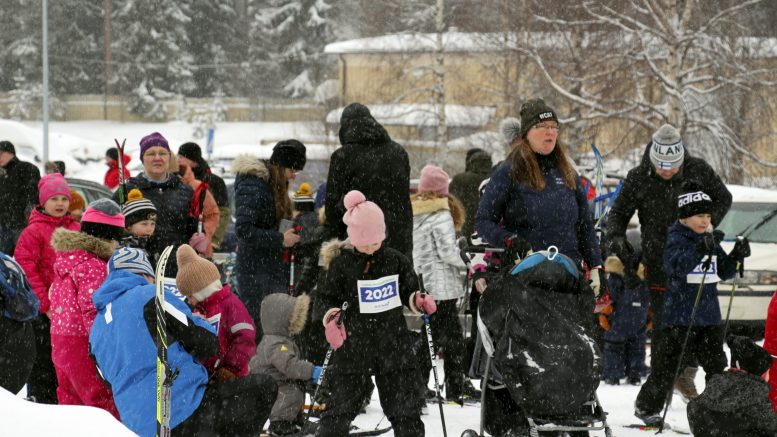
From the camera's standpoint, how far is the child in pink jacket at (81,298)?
5.68 metres

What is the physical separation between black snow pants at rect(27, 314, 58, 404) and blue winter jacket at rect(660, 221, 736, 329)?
14.2ft

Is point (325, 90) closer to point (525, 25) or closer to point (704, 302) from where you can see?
point (525, 25)

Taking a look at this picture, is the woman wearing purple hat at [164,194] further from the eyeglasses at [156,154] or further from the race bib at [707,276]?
the race bib at [707,276]

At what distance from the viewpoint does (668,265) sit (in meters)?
7.21

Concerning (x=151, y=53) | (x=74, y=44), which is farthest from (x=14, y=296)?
(x=74, y=44)

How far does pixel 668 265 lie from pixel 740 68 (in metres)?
13.7

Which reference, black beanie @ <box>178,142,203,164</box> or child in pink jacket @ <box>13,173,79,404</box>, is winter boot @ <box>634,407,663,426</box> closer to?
child in pink jacket @ <box>13,173,79,404</box>

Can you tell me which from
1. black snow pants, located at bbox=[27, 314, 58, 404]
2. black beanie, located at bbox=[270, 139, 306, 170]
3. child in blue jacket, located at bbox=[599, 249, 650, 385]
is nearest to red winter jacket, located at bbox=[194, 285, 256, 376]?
black beanie, located at bbox=[270, 139, 306, 170]

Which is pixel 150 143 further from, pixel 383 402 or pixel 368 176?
pixel 383 402

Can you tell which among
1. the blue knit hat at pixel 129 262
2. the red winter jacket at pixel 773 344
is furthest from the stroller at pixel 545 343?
the blue knit hat at pixel 129 262

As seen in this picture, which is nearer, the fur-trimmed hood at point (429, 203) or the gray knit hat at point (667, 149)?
the gray knit hat at point (667, 149)

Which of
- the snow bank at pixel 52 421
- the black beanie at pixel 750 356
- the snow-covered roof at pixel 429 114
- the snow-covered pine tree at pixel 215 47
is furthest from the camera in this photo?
the snow-covered pine tree at pixel 215 47

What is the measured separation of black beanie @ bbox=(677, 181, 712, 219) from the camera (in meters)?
7.02

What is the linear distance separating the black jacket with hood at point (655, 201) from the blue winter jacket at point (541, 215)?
1.10 meters
